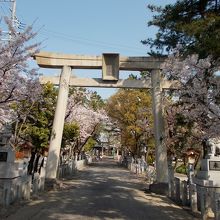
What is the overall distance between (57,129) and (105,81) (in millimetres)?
3788

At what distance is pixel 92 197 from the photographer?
680 inches

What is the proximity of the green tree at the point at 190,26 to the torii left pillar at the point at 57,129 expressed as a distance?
6.34 metres

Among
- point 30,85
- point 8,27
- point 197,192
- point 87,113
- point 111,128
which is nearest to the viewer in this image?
point 8,27

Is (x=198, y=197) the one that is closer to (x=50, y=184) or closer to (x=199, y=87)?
(x=199, y=87)

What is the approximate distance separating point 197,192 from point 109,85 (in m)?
9.35

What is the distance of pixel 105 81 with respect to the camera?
2145 centimetres

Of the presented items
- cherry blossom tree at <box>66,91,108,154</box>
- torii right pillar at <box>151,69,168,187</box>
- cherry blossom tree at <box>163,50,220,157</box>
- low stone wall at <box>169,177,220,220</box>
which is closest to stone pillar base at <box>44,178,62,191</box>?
torii right pillar at <box>151,69,168,187</box>

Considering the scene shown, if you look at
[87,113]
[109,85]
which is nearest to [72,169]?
[87,113]

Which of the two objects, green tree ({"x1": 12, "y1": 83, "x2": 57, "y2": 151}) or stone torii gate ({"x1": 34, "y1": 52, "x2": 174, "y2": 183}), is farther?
green tree ({"x1": 12, "y1": 83, "x2": 57, "y2": 151})

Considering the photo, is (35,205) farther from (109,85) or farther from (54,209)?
(109,85)

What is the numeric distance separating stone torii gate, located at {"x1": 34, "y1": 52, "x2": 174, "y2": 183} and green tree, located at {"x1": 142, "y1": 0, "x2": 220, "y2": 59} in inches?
170

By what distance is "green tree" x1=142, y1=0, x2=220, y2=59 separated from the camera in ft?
37.9

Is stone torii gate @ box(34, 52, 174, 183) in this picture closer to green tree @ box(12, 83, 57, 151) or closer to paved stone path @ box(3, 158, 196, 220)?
green tree @ box(12, 83, 57, 151)

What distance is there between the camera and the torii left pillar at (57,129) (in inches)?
813
